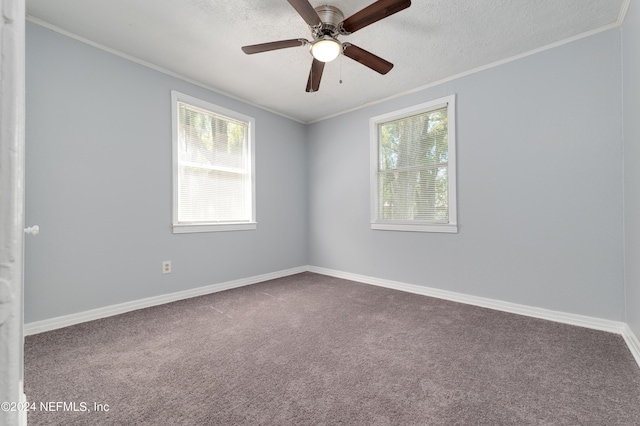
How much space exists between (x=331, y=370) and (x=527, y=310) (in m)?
2.03

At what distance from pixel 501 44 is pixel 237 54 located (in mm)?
2367

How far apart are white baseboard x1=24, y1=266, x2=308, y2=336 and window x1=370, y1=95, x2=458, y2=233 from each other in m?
1.92

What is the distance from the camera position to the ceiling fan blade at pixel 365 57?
7.08ft

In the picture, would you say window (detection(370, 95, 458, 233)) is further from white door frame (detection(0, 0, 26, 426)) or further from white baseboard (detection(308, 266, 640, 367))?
white door frame (detection(0, 0, 26, 426))

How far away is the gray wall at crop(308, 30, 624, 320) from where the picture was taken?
225 centimetres

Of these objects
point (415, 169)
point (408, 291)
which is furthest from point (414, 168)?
point (408, 291)

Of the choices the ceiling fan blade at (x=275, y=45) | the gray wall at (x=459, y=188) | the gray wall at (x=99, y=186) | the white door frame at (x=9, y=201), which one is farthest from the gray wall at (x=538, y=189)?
the white door frame at (x=9, y=201)

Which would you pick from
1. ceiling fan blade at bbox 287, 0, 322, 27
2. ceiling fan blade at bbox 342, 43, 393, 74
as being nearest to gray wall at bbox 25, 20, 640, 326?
ceiling fan blade at bbox 342, 43, 393, 74

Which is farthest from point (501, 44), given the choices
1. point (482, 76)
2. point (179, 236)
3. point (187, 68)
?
point (179, 236)

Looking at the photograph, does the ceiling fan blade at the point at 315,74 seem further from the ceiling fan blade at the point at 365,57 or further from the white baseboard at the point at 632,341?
the white baseboard at the point at 632,341

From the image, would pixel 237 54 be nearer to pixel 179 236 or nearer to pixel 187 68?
pixel 187 68

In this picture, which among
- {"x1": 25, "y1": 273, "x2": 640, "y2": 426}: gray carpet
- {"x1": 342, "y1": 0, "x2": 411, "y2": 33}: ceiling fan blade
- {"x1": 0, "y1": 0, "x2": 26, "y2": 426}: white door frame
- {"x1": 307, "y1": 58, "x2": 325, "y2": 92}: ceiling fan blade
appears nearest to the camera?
{"x1": 0, "y1": 0, "x2": 26, "y2": 426}: white door frame

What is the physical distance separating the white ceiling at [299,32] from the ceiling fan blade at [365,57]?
0.25 metres

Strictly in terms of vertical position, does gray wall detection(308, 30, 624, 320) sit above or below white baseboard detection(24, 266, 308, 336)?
above
